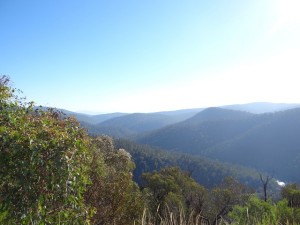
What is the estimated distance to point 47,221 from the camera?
654cm

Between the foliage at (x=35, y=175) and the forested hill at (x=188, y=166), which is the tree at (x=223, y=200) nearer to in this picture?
the foliage at (x=35, y=175)

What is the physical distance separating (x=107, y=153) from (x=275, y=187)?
170 metres

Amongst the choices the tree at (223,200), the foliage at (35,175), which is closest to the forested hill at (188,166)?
the tree at (223,200)

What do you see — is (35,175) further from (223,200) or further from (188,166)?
(188,166)

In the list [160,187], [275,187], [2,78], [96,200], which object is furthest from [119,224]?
[275,187]

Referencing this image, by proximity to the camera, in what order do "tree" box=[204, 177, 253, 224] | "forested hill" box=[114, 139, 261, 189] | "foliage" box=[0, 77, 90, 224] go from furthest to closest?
"forested hill" box=[114, 139, 261, 189]
"tree" box=[204, 177, 253, 224]
"foliage" box=[0, 77, 90, 224]

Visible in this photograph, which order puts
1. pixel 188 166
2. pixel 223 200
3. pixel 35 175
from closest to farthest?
pixel 35 175
pixel 223 200
pixel 188 166

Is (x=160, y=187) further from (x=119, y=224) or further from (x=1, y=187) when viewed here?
(x=1, y=187)

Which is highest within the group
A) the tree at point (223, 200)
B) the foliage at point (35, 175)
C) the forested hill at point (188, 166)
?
the foliage at point (35, 175)

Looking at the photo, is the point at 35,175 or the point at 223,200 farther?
the point at 223,200

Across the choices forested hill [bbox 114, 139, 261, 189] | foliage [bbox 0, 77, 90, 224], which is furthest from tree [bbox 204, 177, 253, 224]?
forested hill [bbox 114, 139, 261, 189]

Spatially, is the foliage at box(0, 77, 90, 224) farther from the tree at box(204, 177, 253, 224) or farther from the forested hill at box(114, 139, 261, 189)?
the forested hill at box(114, 139, 261, 189)

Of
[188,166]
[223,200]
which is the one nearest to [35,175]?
[223,200]

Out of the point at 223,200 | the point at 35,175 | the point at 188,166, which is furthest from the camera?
the point at 188,166
